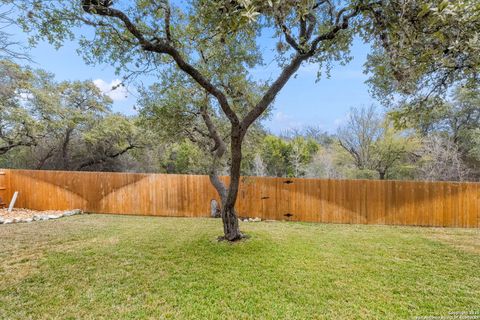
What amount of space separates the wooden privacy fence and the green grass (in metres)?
1.82

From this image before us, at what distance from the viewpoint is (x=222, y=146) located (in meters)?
5.48

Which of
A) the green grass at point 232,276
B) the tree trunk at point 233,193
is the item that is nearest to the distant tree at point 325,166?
the green grass at point 232,276

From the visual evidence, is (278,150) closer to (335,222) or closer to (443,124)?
(443,124)

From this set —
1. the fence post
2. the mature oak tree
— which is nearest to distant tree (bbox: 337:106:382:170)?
the mature oak tree

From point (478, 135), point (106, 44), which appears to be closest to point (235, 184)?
point (106, 44)

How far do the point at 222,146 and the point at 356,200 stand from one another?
4.67 m

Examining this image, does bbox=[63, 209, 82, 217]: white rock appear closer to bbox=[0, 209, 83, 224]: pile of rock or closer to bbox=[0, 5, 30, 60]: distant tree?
bbox=[0, 209, 83, 224]: pile of rock

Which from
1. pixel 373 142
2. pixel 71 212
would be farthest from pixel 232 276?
pixel 373 142

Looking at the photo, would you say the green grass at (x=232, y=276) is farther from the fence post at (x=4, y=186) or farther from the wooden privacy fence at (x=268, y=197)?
the fence post at (x=4, y=186)

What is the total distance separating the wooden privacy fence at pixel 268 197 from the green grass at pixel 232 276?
1822 millimetres

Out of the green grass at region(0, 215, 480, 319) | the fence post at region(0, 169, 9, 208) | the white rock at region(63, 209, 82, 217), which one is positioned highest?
the fence post at region(0, 169, 9, 208)

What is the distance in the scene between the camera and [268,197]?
7.82 m

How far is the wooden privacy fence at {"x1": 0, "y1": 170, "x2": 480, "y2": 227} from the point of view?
7008mm

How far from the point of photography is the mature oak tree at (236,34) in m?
2.80
